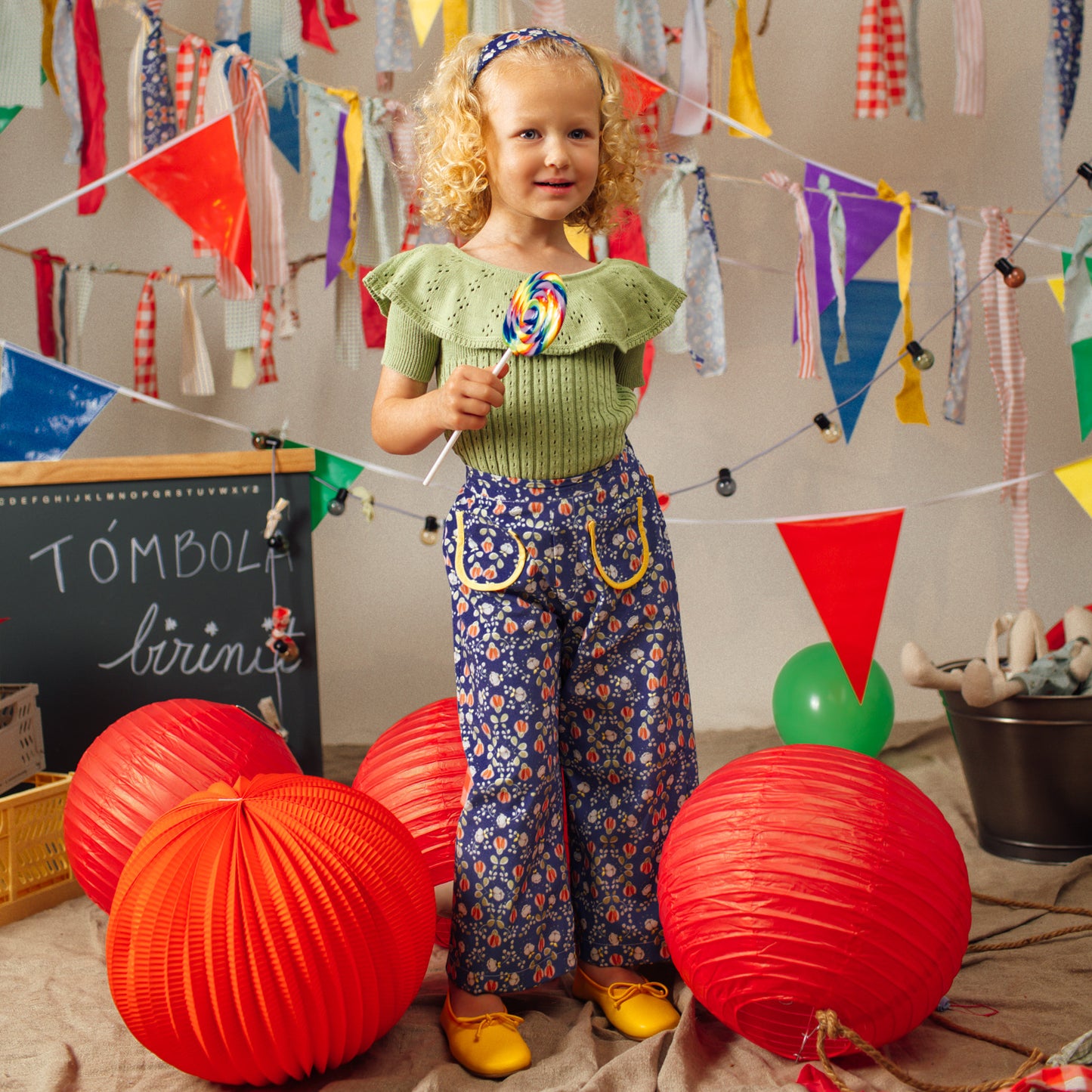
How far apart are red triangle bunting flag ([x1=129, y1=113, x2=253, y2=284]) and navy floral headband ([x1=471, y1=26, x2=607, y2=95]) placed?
667mm

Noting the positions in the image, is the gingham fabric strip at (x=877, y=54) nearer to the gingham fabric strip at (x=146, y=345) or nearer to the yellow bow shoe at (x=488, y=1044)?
the gingham fabric strip at (x=146, y=345)

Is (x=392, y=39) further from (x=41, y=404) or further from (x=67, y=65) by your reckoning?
(x=41, y=404)

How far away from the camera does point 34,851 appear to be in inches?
68.0

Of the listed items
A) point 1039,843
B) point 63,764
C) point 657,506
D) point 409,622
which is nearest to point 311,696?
point 63,764

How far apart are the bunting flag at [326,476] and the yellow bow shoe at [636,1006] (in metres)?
0.97

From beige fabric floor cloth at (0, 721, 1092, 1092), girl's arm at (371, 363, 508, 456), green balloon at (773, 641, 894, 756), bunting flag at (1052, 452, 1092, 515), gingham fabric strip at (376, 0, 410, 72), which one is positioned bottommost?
beige fabric floor cloth at (0, 721, 1092, 1092)

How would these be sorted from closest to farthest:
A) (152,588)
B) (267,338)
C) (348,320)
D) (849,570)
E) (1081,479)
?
(1081,479)
(849,570)
(152,588)
(348,320)
(267,338)

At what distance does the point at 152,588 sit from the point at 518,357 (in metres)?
0.97

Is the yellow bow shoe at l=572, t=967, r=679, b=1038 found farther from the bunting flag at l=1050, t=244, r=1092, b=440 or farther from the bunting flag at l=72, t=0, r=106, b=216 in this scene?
the bunting flag at l=72, t=0, r=106, b=216

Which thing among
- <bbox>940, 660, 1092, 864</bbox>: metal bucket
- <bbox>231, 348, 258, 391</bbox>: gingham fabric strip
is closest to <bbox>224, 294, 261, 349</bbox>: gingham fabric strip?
Answer: <bbox>231, 348, 258, 391</bbox>: gingham fabric strip

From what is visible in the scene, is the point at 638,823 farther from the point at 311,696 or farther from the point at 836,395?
the point at 836,395

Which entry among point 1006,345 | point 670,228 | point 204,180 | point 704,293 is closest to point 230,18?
point 204,180

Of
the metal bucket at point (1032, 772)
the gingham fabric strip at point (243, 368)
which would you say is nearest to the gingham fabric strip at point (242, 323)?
the gingham fabric strip at point (243, 368)

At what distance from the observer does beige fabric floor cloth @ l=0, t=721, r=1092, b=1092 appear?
3.83ft
